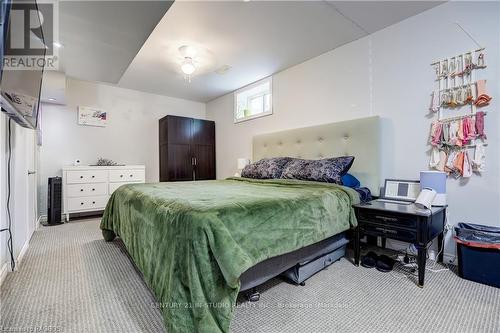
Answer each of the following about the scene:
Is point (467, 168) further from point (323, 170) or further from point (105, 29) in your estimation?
point (105, 29)

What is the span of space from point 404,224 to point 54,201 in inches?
175

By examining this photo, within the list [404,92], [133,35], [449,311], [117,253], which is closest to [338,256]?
[449,311]

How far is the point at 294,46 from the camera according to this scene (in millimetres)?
2793

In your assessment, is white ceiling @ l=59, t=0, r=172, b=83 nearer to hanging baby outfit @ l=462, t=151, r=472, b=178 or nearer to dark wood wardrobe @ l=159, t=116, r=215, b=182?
dark wood wardrobe @ l=159, t=116, r=215, b=182

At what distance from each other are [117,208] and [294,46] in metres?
2.71

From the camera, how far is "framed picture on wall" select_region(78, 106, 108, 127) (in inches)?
154

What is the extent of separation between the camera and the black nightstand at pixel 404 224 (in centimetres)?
165

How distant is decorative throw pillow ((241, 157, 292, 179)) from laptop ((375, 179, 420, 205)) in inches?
45.8

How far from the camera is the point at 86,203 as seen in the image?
12.0ft

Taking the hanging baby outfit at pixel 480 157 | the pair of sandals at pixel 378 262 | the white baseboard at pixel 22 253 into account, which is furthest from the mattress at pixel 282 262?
the white baseboard at pixel 22 253

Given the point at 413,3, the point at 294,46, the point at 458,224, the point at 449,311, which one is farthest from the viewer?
the point at 294,46

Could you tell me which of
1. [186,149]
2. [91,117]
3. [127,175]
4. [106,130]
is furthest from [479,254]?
[91,117]

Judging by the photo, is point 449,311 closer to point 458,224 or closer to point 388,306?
point 388,306

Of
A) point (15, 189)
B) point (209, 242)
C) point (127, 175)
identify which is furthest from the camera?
point (127, 175)
